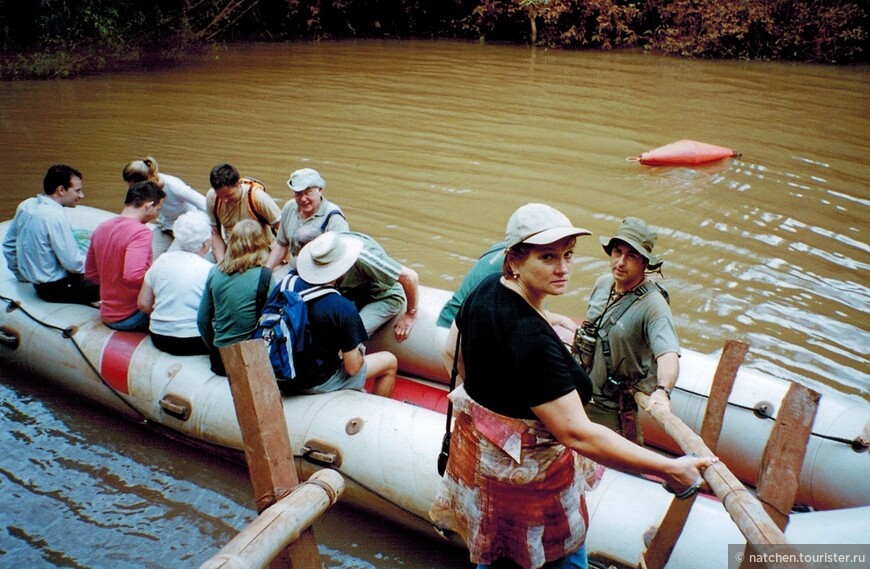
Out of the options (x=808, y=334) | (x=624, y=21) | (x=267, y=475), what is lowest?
(x=808, y=334)

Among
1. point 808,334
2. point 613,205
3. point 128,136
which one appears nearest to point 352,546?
point 808,334

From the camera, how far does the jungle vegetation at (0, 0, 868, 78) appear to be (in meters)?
13.8

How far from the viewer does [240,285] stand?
377 centimetres

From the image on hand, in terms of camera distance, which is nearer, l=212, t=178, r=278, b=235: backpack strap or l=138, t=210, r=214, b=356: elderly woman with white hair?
l=138, t=210, r=214, b=356: elderly woman with white hair

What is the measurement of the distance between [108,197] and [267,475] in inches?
272

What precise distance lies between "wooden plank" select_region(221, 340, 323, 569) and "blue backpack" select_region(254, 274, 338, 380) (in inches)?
54.3

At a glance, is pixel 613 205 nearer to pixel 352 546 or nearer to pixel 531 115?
pixel 531 115

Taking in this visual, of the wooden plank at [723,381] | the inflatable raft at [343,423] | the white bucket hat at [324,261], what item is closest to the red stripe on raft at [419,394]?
the inflatable raft at [343,423]

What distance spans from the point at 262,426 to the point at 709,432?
167 cm

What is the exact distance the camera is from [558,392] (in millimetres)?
1803

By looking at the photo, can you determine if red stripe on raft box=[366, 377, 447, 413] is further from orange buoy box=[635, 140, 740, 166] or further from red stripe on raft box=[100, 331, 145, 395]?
orange buoy box=[635, 140, 740, 166]

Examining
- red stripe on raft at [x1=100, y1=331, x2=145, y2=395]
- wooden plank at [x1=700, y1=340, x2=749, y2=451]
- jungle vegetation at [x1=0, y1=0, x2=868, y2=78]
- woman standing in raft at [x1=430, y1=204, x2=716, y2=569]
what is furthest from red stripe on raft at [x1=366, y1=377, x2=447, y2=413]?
jungle vegetation at [x1=0, y1=0, x2=868, y2=78]

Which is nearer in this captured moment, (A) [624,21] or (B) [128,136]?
(B) [128,136]

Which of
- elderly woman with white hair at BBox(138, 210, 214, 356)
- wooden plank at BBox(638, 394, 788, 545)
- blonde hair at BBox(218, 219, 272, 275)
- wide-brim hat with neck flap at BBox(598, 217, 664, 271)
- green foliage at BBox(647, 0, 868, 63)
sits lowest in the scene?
elderly woman with white hair at BBox(138, 210, 214, 356)
